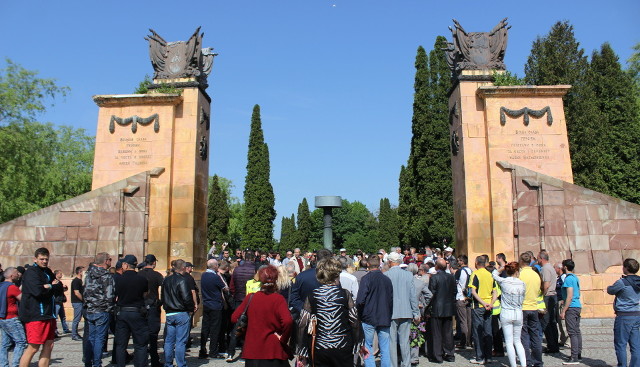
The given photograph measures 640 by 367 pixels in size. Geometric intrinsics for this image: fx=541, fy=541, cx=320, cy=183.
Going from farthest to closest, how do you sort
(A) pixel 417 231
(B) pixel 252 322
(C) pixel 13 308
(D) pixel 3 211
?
(A) pixel 417 231 → (D) pixel 3 211 → (C) pixel 13 308 → (B) pixel 252 322

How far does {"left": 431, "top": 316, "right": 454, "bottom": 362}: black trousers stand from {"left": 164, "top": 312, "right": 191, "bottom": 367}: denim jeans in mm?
4473

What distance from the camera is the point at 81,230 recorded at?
14922mm

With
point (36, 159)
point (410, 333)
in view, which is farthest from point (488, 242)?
point (36, 159)

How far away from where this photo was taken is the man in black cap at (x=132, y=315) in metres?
8.43

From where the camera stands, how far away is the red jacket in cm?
527

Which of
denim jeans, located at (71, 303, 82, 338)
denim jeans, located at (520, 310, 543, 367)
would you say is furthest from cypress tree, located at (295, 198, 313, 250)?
denim jeans, located at (520, 310, 543, 367)

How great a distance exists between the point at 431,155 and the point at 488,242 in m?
20.0

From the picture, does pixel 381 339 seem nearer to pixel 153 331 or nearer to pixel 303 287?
pixel 303 287

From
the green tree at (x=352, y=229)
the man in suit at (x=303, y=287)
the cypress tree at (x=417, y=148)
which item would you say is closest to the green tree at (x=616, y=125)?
the cypress tree at (x=417, y=148)

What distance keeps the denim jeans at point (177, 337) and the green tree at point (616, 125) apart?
2707 cm

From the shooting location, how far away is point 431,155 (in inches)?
1379

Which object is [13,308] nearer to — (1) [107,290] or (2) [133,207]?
(1) [107,290]

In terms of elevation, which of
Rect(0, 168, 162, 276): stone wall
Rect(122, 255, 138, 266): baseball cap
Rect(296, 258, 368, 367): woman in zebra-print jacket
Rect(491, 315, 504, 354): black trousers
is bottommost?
Rect(491, 315, 504, 354): black trousers

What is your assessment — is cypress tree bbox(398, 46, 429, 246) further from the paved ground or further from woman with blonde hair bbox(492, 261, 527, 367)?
woman with blonde hair bbox(492, 261, 527, 367)
